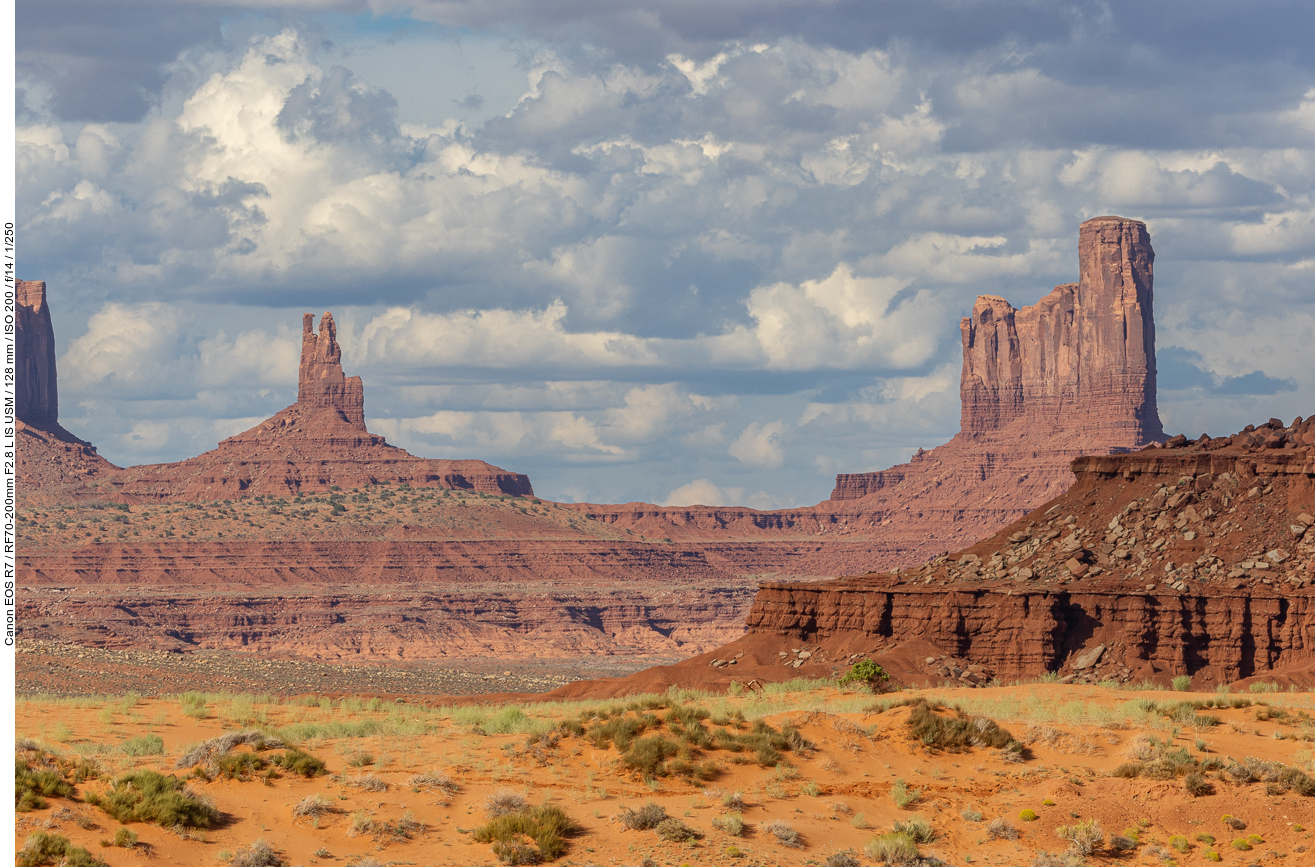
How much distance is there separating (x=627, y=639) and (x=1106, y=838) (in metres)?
164

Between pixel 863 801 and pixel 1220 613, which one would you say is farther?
pixel 1220 613

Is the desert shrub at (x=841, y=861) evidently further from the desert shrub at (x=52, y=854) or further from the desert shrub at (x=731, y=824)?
the desert shrub at (x=52, y=854)

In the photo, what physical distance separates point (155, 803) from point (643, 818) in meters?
6.77

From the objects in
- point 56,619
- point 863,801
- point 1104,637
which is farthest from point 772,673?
point 56,619

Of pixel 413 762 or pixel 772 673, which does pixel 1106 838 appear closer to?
pixel 413 762

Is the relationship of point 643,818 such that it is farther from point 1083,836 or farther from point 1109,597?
point 1109,597

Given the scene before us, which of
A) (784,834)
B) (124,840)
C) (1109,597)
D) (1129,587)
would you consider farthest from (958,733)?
(1129,587)

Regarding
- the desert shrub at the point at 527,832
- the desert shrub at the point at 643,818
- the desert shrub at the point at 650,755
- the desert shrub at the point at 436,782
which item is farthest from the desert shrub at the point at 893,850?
the desert shrub at the point at 436,782

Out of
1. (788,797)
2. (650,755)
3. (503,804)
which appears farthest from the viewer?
(650,755)

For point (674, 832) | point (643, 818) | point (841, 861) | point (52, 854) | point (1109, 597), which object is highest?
point (1109, 597)

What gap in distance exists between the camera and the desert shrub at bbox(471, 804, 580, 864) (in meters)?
24.4

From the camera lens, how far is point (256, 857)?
2334 cm

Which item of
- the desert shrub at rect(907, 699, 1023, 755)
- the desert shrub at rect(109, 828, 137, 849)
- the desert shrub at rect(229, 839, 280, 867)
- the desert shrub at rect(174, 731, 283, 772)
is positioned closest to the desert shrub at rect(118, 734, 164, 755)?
the desert shrub at rect(174, 731, 283, 772)

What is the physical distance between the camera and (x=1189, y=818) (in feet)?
89.4
